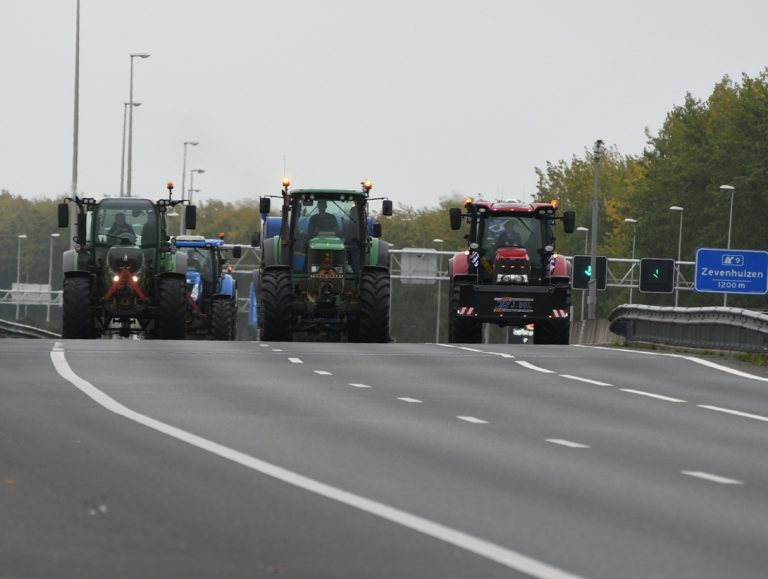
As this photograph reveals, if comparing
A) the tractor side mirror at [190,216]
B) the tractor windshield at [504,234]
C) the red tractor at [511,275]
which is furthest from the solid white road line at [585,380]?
the tractor windshield at [504,234]

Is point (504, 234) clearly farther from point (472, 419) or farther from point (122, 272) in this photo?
point (472, 419)

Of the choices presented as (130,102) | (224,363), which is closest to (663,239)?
(130,102)

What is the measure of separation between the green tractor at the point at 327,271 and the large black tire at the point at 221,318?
6.77 meters

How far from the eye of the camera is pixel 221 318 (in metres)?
42.4

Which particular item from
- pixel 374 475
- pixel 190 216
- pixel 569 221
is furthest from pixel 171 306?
pixel 374 475

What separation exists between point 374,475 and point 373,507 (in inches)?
58.8

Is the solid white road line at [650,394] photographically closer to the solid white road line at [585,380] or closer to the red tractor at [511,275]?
the solid white road line at [585,380]

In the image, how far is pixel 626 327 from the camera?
39469 millimetres

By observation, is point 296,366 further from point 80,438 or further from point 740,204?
point 740,204

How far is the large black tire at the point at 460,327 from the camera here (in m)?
36.2

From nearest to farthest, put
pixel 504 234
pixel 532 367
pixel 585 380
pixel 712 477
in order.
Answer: pixel 712 477
pixel 585 380
pixel 532 367
pixel 504 234

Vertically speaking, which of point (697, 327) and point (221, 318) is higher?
point (697, 327)

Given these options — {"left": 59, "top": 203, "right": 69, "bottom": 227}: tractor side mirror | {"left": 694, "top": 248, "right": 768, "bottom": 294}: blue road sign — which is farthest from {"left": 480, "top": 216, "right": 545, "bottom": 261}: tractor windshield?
{"left": 694, "top": 248, "right": 768, "bottom": 294}: blue road sign

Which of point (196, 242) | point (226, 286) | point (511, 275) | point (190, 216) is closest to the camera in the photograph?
point (190, 216)
